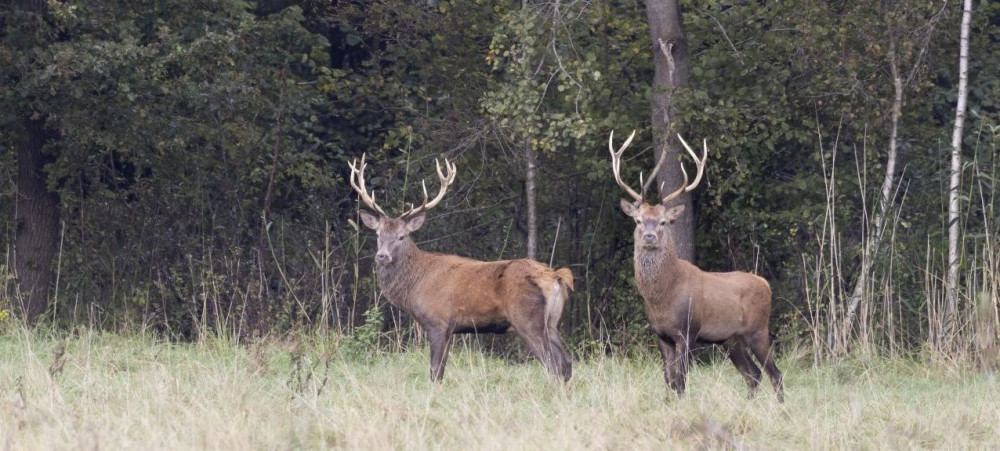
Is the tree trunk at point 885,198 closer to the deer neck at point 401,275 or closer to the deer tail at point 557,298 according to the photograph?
the deer tail at point 557,298

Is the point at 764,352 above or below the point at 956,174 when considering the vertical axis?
below

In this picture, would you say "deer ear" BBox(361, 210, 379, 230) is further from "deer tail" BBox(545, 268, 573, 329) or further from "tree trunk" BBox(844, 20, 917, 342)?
"tree trunk" BBox(844, 20, 917, 342)

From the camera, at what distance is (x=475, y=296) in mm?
9508

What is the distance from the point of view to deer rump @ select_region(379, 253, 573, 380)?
9195 millimetres

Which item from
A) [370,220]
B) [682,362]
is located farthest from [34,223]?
[682,362]

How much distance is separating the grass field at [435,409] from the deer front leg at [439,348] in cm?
13

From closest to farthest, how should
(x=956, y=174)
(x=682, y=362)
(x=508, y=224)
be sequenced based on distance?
(x=682, y=362), (x=956, y=174), (x=508, y=224)

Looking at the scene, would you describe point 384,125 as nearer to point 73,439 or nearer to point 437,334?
point 437,334

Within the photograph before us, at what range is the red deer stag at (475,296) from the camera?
9195mm

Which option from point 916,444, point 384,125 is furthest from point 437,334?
point 384,125

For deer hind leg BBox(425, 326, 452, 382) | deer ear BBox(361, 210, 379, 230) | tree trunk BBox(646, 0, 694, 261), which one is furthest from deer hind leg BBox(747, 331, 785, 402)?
deer ear BBox(361, 210, 379, 230)

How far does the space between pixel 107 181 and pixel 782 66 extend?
708cm

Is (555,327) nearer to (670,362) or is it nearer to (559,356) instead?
(559,356)

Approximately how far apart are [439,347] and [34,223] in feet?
16.8
